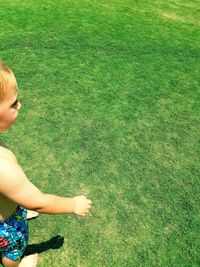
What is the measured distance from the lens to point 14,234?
195cm

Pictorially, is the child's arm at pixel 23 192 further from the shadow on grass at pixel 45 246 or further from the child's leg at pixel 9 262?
the shadow on grass at pixel 45 246

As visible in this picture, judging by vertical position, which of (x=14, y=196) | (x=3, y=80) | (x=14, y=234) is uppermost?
(x=3, y=80)

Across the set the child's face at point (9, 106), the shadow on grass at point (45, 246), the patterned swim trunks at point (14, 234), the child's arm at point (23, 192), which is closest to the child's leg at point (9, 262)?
the patterned swim trunks at point (14, 234)

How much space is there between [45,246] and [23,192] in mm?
1114

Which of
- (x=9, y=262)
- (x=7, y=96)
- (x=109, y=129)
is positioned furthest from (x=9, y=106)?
(x=109, y=129)

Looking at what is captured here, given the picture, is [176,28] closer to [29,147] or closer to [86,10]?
[86,10]

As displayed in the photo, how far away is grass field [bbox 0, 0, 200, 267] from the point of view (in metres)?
2.66

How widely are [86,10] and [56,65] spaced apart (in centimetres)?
196

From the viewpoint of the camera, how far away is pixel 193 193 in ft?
10.1

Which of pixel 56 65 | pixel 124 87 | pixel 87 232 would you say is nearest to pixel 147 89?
pixel 124 87

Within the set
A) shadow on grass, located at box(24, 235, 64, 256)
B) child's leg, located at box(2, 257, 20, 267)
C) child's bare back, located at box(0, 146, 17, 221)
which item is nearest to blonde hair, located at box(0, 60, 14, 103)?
child's bare back, located at box(0, 146, 17, 221)

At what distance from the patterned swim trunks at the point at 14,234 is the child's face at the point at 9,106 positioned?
0.56 m

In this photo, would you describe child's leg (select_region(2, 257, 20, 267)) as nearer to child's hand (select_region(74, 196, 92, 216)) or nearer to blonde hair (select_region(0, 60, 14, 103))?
child's hand (select_region(74, 196, 92, 216))

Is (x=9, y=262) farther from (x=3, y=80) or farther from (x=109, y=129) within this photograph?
(x=109, y=129)
